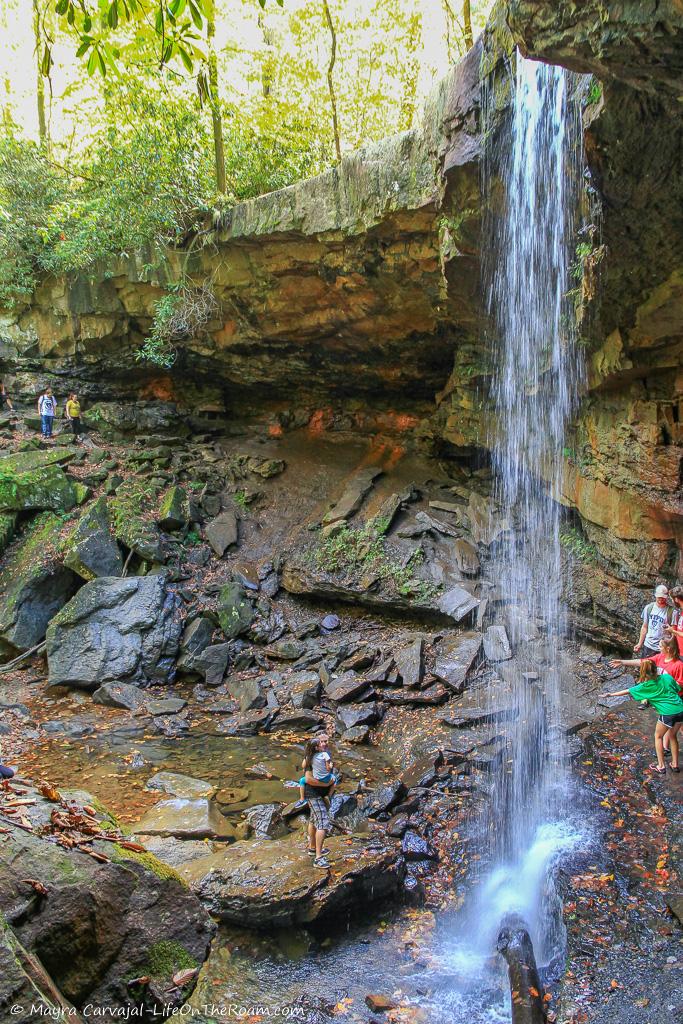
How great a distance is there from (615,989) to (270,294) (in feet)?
39.0

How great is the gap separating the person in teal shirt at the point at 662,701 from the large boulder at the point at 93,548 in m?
9.68

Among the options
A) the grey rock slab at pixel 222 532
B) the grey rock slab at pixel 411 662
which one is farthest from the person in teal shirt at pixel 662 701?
the grey rock slab at pixel 222 532

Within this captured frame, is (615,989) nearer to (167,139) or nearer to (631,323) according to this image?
(631,323)

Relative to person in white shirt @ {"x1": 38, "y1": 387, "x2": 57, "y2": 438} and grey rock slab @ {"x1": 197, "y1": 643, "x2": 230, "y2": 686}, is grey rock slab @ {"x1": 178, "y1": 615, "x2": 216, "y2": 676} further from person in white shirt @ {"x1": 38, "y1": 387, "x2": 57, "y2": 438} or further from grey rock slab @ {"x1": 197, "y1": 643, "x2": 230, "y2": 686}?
person in white shirt @ {"x1": 38, "y1": 387, "x2": 57, "y2": 438}

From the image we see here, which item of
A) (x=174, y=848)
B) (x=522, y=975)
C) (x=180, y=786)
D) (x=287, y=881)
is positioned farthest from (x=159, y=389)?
(x=522, y=975)

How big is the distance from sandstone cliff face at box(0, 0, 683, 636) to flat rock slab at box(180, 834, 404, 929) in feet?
17.7

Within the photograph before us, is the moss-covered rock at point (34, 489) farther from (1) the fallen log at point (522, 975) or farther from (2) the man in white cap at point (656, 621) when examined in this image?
(1) the fallen log at point (522, 975)

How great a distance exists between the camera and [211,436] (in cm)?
1714

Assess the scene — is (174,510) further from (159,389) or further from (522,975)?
(522,975)

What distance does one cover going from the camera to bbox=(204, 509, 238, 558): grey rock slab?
13.7 m

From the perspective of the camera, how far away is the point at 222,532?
1396 cm

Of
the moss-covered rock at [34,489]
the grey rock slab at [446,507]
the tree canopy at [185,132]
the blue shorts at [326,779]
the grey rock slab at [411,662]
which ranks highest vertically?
the tree canopy at [185,132]

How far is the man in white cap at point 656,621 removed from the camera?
7.20m

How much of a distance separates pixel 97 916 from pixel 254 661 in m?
8.09
